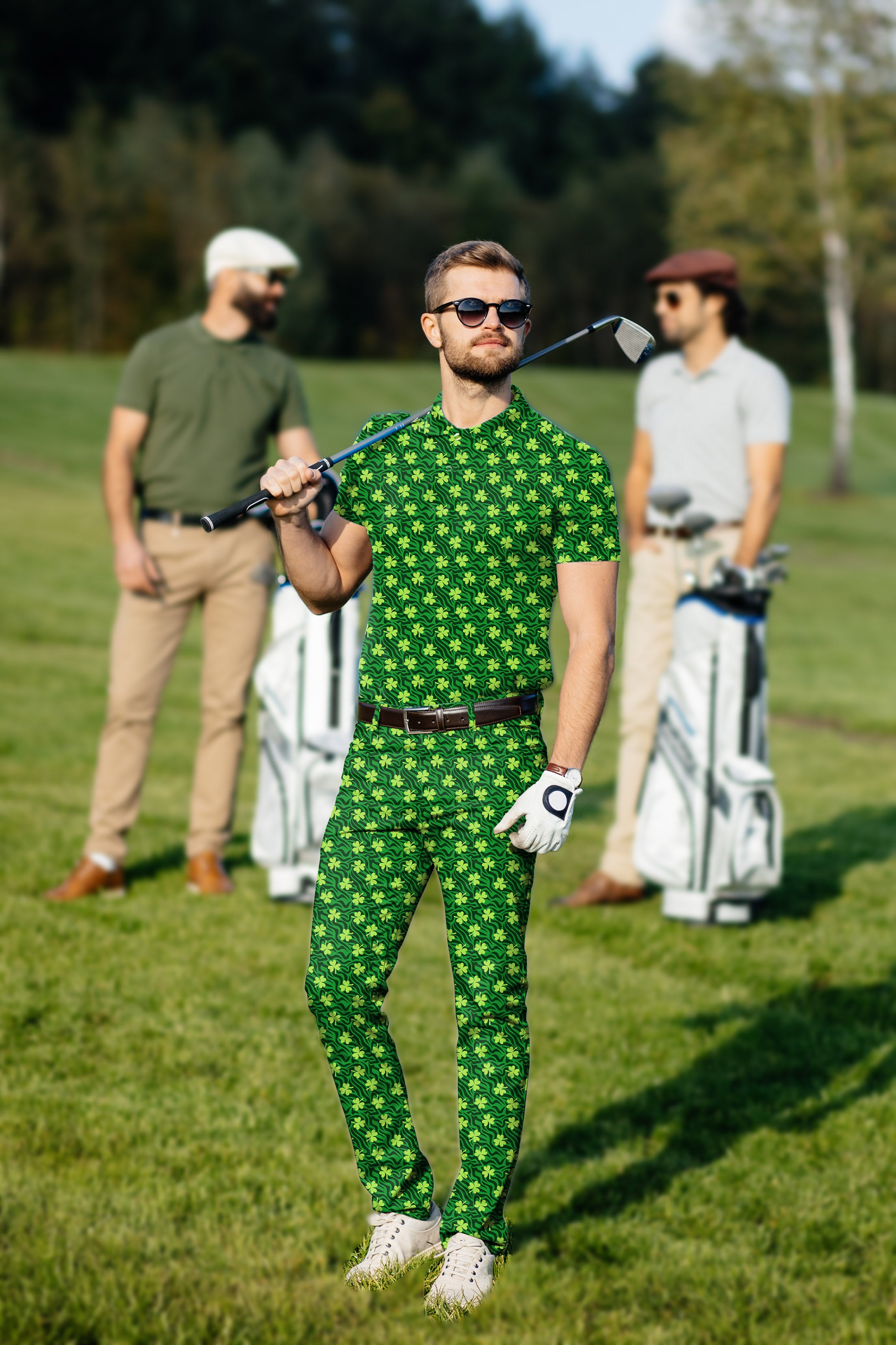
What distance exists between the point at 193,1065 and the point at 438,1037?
919 millimetres

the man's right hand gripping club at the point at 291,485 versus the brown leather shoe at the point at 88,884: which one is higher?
the man's right hand gripping club at the point at 291,485

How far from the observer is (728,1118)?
5078 mm

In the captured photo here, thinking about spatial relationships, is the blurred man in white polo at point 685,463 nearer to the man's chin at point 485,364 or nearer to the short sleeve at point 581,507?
the short sleeve at point 581,507

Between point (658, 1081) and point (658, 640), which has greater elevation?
point (658, 640)

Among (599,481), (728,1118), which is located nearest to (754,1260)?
(728,1118)

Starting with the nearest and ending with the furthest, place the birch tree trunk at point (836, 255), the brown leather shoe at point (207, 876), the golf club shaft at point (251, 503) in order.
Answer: the golf club shaft at point (251, 503)
the brown leather shoe at point (207, 876)
the birch tree trunk at point (836, 255)

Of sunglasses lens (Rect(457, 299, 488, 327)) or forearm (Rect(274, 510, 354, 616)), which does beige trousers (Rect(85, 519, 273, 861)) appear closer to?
forearm (Rect(274, 510, 354, 616))

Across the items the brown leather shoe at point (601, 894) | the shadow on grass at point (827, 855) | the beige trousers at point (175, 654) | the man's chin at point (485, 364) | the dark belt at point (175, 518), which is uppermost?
the man's chin at point (485, 364)

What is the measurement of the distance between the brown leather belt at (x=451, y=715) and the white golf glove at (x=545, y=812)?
19 centimetres

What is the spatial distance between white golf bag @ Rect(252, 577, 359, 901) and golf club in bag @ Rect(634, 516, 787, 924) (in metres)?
1.37

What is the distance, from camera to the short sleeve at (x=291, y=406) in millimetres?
7086

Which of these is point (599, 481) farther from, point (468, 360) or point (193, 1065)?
point (193, 1065)

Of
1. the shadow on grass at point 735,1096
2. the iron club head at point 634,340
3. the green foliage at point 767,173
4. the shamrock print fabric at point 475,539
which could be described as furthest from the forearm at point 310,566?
the green foliage at point 767,173

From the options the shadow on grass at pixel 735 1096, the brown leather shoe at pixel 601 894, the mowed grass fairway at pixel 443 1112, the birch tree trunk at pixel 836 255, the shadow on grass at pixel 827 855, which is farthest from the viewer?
the birch tree trunk at pixel 836 255
